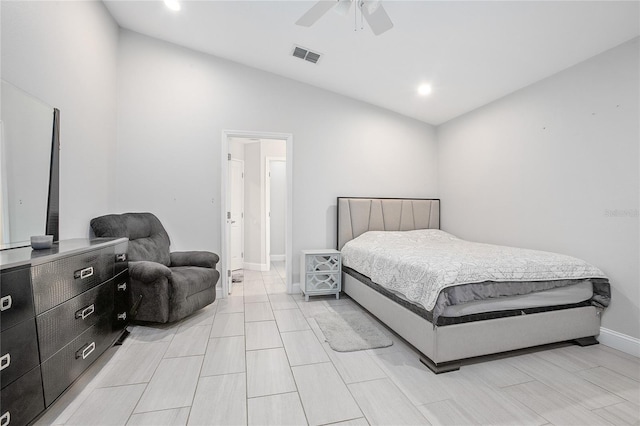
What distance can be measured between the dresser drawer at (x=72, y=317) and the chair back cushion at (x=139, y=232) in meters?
0.80

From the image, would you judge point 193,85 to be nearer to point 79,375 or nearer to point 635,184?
point 79,375

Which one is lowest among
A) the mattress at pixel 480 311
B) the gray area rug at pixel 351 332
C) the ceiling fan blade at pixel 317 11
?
the gray area rug at pixel 351 332

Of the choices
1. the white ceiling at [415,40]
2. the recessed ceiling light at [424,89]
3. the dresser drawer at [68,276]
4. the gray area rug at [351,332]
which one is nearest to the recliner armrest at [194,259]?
the dresser drawer at [68,276]

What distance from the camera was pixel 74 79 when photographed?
261 cm

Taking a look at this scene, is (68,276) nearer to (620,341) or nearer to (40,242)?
(40,242)

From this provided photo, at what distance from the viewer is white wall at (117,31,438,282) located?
3.55 m

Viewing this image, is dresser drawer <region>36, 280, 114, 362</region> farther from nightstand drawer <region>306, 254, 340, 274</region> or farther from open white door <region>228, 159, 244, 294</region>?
open white door <region>228, 159, 244, 294</region>

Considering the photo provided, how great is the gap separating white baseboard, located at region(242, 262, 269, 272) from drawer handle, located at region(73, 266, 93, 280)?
142 inches

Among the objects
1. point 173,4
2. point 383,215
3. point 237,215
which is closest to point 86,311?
point 173,4

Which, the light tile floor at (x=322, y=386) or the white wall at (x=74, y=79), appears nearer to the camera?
the light tile floor at (x=322, y=386)

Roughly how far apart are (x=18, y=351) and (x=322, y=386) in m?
1.58

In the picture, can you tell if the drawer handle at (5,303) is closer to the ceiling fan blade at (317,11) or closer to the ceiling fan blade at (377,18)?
the ceiling fan blade at (317,11)

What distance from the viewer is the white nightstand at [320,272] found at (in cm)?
373


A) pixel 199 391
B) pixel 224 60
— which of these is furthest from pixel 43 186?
pixel 224 60
